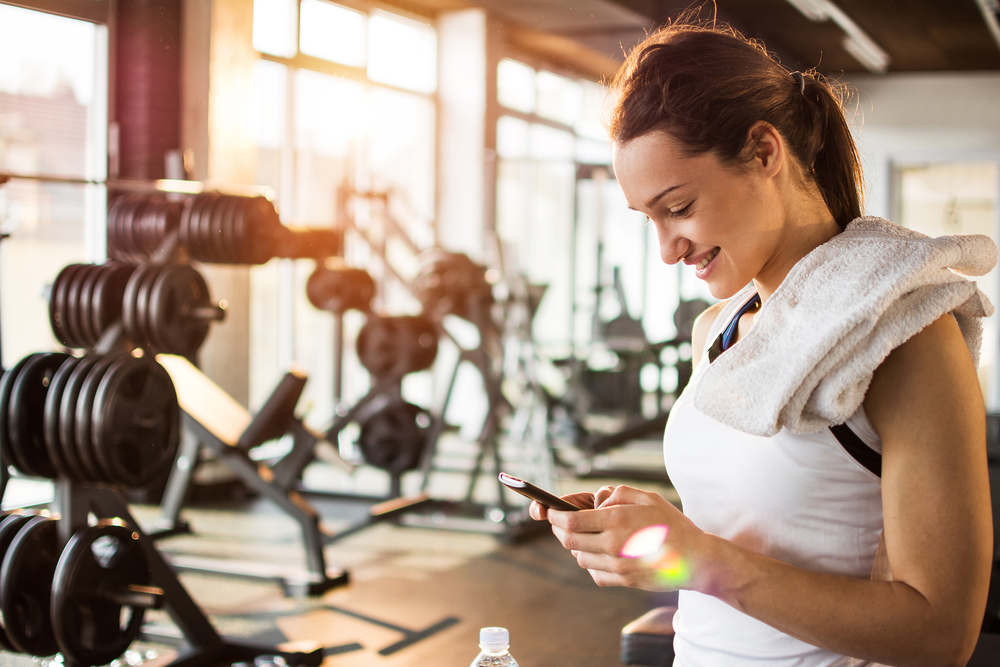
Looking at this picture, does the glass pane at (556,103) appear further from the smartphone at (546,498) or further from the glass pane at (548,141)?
the smartphone at (546,498)

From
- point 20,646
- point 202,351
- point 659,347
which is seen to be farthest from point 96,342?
point 659,347

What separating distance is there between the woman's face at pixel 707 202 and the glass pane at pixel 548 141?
19.4 ft

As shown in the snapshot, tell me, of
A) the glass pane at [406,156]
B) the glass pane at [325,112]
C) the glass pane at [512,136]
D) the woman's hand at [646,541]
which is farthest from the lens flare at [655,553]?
the glass pane at [512,136]

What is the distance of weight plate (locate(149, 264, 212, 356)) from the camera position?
290 centimetres

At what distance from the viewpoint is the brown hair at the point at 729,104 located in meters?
0.83

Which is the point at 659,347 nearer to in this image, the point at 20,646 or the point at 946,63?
the point at 946,63

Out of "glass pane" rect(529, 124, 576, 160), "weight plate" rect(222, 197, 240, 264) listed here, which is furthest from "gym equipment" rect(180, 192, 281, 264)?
"glass pane" rect(529, 124, 576, 160)

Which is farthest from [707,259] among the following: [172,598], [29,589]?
[172,598]

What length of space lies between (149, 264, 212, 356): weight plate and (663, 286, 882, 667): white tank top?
238 centimetres

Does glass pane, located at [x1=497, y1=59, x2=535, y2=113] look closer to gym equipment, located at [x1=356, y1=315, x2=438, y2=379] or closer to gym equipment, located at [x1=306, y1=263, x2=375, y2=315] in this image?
gym equipment, located at [x1=306, y1=263, x2=375, y2=315]

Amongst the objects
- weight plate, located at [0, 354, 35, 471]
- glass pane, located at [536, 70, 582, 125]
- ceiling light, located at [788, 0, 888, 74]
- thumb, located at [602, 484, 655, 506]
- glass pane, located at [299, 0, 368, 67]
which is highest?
→ glass pane, located at [536, 70, 582, 125]

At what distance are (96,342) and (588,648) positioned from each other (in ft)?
6.43

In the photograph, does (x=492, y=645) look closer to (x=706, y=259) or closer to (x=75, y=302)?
(x=706, y=259)

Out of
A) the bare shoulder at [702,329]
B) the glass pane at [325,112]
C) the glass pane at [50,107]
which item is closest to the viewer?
the bare shoulder at [702,329]
